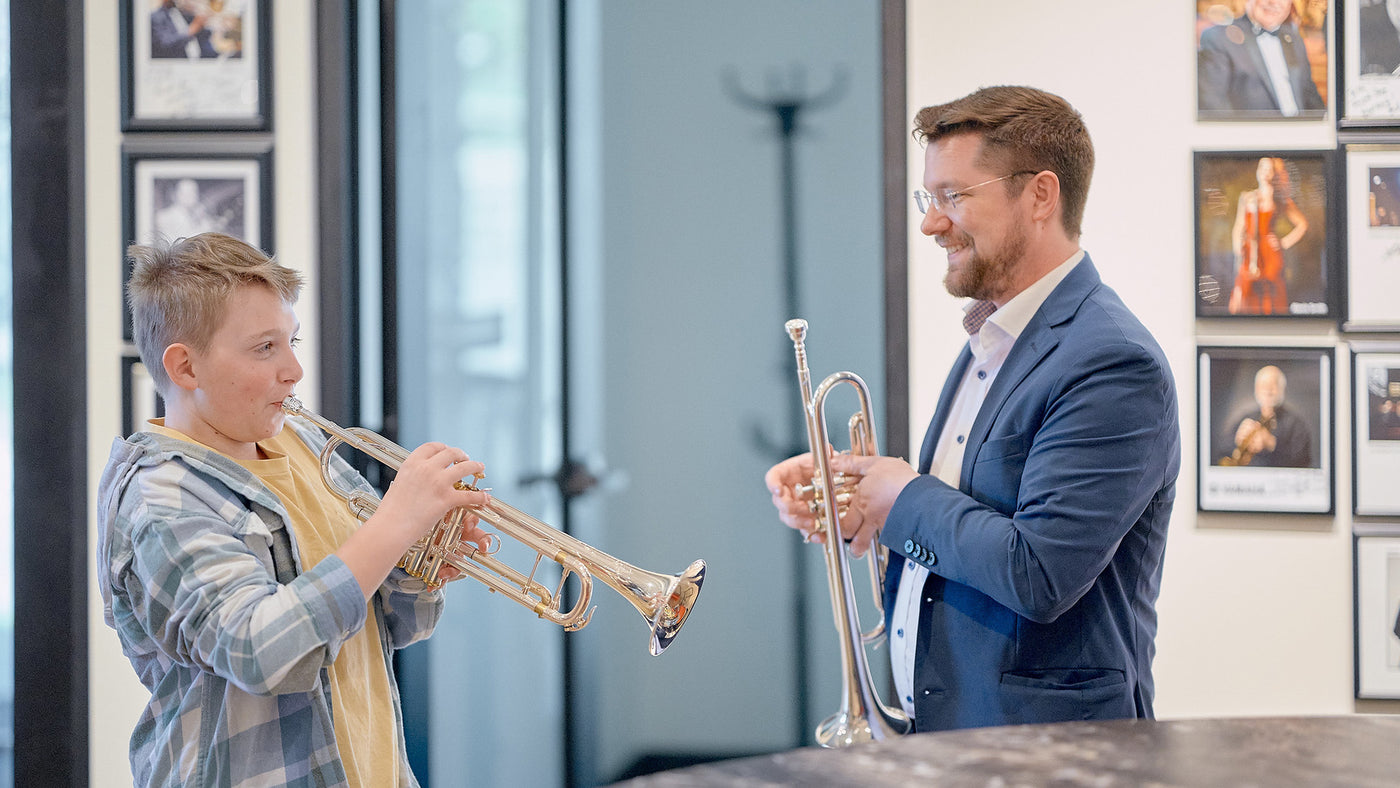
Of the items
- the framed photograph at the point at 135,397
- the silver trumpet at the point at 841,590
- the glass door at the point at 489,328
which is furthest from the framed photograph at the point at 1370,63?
the framed photograph at the point at 135,397

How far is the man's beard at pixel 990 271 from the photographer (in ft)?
5.90

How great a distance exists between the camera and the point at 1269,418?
8.83 feet

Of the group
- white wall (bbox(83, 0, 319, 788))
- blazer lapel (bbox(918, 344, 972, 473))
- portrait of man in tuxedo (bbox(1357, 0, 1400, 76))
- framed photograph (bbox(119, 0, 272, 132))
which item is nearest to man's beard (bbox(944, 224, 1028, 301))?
blazer lapel (bbox(918, 344, 972, 473))

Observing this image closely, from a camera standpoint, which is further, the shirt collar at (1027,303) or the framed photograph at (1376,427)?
the framed photograph at (1376,427)

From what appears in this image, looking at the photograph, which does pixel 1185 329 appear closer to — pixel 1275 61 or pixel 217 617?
pixel 1275 61

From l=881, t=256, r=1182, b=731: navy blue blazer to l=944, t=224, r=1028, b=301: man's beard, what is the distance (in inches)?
3.7

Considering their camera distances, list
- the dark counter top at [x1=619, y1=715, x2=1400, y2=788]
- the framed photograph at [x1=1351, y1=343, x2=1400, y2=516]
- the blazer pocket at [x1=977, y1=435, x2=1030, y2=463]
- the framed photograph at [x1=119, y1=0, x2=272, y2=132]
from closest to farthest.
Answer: the dark counter top at [x1=619, y1=715, x2=1400, y2=788]
the blazer pocket at [x1=977, y1=435, x2=1030, y2=463]
the framed photograph at [x1=1351, y1=343, x2=1400, y2=516]
the framed photograph at [x1=119, y1=0, x2=272, y2=132]

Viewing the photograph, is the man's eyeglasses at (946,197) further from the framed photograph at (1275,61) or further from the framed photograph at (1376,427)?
the framed photograph at (1376,427)

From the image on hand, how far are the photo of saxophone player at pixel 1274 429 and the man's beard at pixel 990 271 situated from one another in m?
1.24

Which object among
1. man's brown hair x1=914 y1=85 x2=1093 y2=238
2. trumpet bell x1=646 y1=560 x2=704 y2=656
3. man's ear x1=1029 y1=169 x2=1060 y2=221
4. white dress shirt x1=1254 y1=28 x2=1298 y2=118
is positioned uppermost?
white dress shirt x1=1254 y1=28 x2=1298 y2=118

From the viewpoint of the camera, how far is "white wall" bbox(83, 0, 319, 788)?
282cm

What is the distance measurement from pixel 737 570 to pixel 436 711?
3.11 feet

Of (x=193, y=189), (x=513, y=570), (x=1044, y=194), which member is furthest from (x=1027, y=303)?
(x=193, y=189)

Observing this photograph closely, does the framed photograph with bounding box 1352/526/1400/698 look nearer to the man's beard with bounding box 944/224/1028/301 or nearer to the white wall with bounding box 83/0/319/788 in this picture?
the man's beard with bounding box 944/224/1028/301
